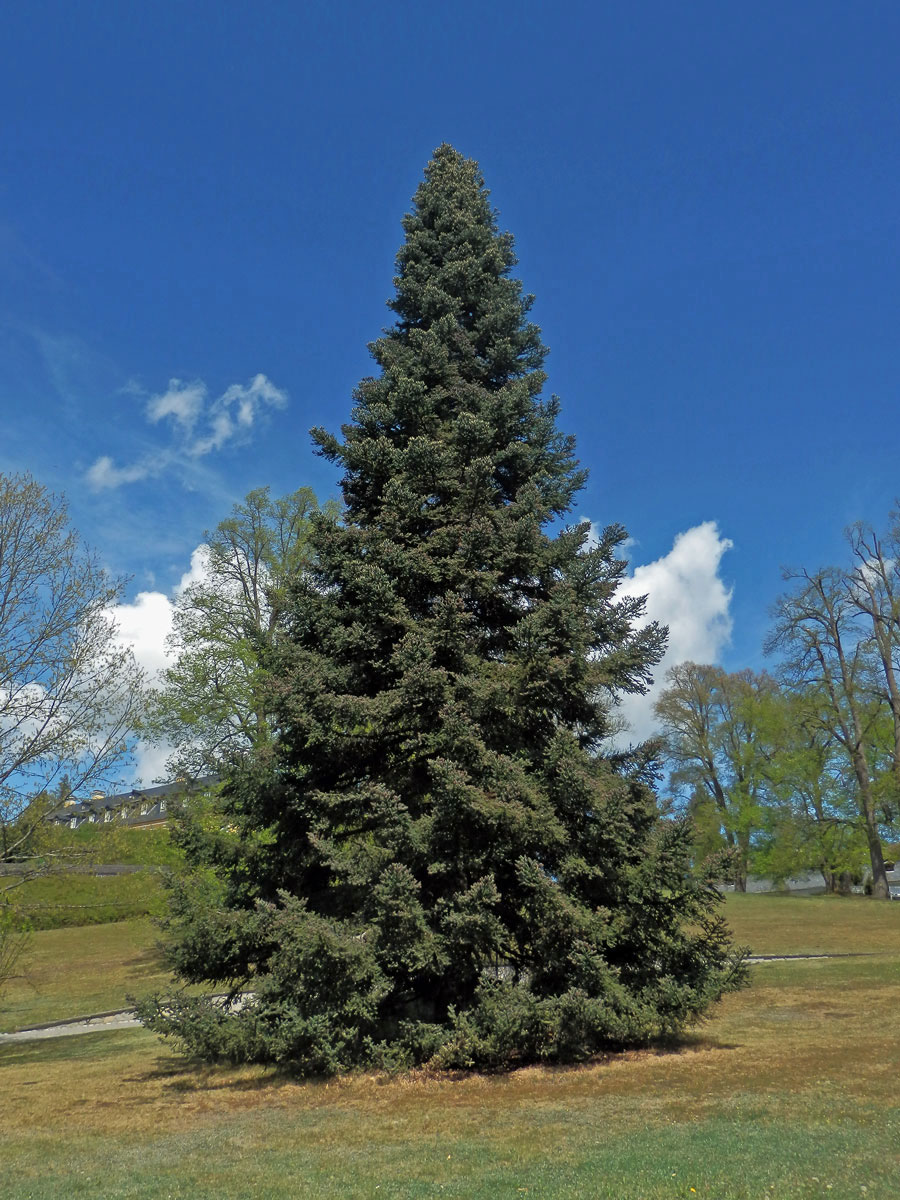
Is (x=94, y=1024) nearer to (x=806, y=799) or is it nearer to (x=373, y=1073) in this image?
(x=373, y=1073)

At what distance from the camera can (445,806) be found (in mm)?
9625

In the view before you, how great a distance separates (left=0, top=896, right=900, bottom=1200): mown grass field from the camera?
5.92 metres

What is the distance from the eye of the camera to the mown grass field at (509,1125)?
5.92 m

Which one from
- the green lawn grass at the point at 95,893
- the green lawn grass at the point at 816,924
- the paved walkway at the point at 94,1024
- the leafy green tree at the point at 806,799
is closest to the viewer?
the green lawn grass at the point at 95,893

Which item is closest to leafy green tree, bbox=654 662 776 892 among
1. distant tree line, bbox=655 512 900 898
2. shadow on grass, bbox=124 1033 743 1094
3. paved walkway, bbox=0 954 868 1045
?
distant tree line, bbox=655 512 900 898

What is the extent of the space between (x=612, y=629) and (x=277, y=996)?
6826mm

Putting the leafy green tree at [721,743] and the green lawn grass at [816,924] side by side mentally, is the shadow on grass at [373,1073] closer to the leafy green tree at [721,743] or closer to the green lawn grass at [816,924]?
the green lawn grass at [816,924]

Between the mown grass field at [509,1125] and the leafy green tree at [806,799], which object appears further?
the leafy green tree at [806,799]

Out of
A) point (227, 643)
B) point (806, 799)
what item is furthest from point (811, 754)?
point (227, 643)

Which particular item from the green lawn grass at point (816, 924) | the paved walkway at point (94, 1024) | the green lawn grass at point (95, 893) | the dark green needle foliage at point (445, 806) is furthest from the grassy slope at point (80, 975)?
the green lawn grass at point (816, 924)

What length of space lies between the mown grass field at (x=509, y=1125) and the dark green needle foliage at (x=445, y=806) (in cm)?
64

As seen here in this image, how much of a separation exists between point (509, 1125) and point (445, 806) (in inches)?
128

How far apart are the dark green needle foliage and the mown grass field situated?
64 cm

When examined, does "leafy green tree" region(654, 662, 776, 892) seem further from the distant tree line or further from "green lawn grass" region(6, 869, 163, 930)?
"green lawn grass" region(6, 869, 163, 930)
